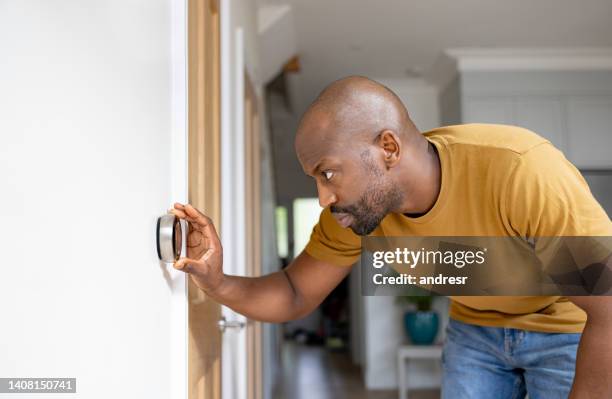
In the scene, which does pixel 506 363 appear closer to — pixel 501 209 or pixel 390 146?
pixel 501 209

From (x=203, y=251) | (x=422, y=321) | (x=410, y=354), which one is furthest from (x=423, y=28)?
(x=203, y=251)

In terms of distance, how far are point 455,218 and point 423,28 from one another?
3.20m

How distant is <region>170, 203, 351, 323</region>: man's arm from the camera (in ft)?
3.44

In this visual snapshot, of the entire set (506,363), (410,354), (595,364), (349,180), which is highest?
(349,180)

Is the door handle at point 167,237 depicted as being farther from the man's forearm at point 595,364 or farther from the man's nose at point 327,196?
the man's forearm at point 595,364

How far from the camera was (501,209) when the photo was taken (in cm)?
116

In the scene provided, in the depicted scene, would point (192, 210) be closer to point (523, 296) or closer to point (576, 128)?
point (523, 296)

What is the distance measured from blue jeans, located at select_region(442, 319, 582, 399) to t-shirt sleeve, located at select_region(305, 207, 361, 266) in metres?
0.40

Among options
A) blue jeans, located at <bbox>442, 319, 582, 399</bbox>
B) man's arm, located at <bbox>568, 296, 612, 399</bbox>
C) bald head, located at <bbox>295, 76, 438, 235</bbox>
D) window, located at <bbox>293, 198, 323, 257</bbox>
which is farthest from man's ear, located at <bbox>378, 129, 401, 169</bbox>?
window, located at <bbox>293, 198, 323, 257</bbox>

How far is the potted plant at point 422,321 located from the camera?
498cm

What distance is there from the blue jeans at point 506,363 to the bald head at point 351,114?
65 cm

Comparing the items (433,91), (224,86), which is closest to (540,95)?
(433,91)

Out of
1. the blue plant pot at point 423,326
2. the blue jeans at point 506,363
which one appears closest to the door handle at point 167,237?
the blue jeans at point 506,363

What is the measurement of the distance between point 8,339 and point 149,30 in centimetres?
48
